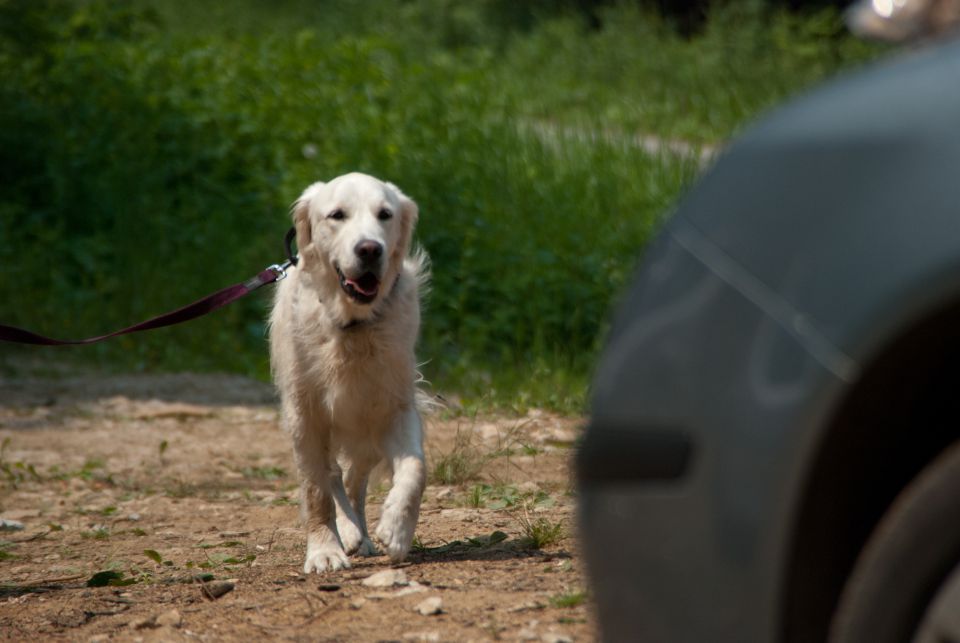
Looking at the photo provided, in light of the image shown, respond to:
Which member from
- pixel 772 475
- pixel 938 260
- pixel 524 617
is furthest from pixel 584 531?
pixel 524 617

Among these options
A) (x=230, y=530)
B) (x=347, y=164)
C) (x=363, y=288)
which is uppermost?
(x=347, y=164)

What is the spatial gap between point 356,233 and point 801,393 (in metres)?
A: 3.17

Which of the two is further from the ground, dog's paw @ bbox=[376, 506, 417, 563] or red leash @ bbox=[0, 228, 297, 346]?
red leash @ bbox=[0, 228, 297, 346]

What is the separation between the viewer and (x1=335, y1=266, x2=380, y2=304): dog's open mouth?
470 cm

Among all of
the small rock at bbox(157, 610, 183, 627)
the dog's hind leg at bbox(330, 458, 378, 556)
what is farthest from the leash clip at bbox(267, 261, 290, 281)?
the small rock at bbox(157, 610, 183, 627)

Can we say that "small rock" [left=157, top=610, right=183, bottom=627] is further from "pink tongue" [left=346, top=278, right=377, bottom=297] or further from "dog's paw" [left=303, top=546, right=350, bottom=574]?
"pink tongue" [left=346, top=278, right=377, bottom=297]

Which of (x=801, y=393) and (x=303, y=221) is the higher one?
(x=303, y=221)

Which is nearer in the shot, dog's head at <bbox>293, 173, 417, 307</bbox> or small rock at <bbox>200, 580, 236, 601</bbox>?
small rock at <bbox>200, 580, 236, 601</bbox>

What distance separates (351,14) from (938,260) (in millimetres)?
20537

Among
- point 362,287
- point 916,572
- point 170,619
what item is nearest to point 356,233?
point 362,287

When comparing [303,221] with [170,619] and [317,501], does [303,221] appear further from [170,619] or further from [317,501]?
[170,619]

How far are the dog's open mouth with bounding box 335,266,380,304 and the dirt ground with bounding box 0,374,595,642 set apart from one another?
0.95 m

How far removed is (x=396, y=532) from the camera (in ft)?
14.0

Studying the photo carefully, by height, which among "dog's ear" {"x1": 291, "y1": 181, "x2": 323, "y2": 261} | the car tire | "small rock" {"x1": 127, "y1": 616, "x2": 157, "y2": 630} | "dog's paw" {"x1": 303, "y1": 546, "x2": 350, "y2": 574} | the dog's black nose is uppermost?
"dog's ear" {"x1": 291, "y1": 181, "x2": 323, "y2": 261}
